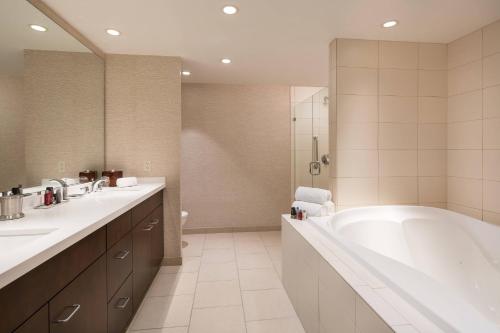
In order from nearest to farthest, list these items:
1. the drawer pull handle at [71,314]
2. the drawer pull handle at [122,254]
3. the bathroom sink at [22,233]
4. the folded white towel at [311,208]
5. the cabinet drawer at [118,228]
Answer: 1. the drawer pull handle at [71,314]
2. the bathroom sink at [22,233]
3. the cabinet drawer at [118,228]
4. the drawer pull handle at [122,254]
5. the folded white towel at [311,208]

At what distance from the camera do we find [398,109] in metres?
2.42

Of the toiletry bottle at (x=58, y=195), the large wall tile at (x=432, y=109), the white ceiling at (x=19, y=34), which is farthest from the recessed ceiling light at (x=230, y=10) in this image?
the large wall tile at (x=432, y=109)

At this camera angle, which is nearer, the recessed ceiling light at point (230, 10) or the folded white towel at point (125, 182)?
the recessed ceiling light at point (230, 10)

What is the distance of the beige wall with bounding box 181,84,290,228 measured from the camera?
391 cm

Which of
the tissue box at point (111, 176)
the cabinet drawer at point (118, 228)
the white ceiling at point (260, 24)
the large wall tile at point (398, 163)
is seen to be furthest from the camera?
the tissue box at point (111, 176)

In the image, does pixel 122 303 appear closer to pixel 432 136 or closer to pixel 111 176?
pixel 111 176

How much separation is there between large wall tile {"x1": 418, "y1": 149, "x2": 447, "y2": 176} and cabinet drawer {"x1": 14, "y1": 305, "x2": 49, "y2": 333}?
2.83 metres

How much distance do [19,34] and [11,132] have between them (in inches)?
24.3

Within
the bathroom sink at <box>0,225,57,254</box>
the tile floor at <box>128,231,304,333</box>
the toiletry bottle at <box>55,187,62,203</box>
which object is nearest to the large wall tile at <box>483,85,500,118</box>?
the tile floor at <box>128,231,304,333</box>

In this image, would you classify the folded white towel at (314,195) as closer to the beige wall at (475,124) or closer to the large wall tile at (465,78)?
the beige wall at (475,124)

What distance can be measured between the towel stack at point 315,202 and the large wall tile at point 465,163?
1201mm

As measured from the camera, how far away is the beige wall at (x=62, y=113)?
1.68 metres

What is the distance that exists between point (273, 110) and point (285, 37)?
67.5 inches

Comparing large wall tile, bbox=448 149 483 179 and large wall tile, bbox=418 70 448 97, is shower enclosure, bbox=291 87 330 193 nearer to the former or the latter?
large wall tile, bbox=418 70 448 97
